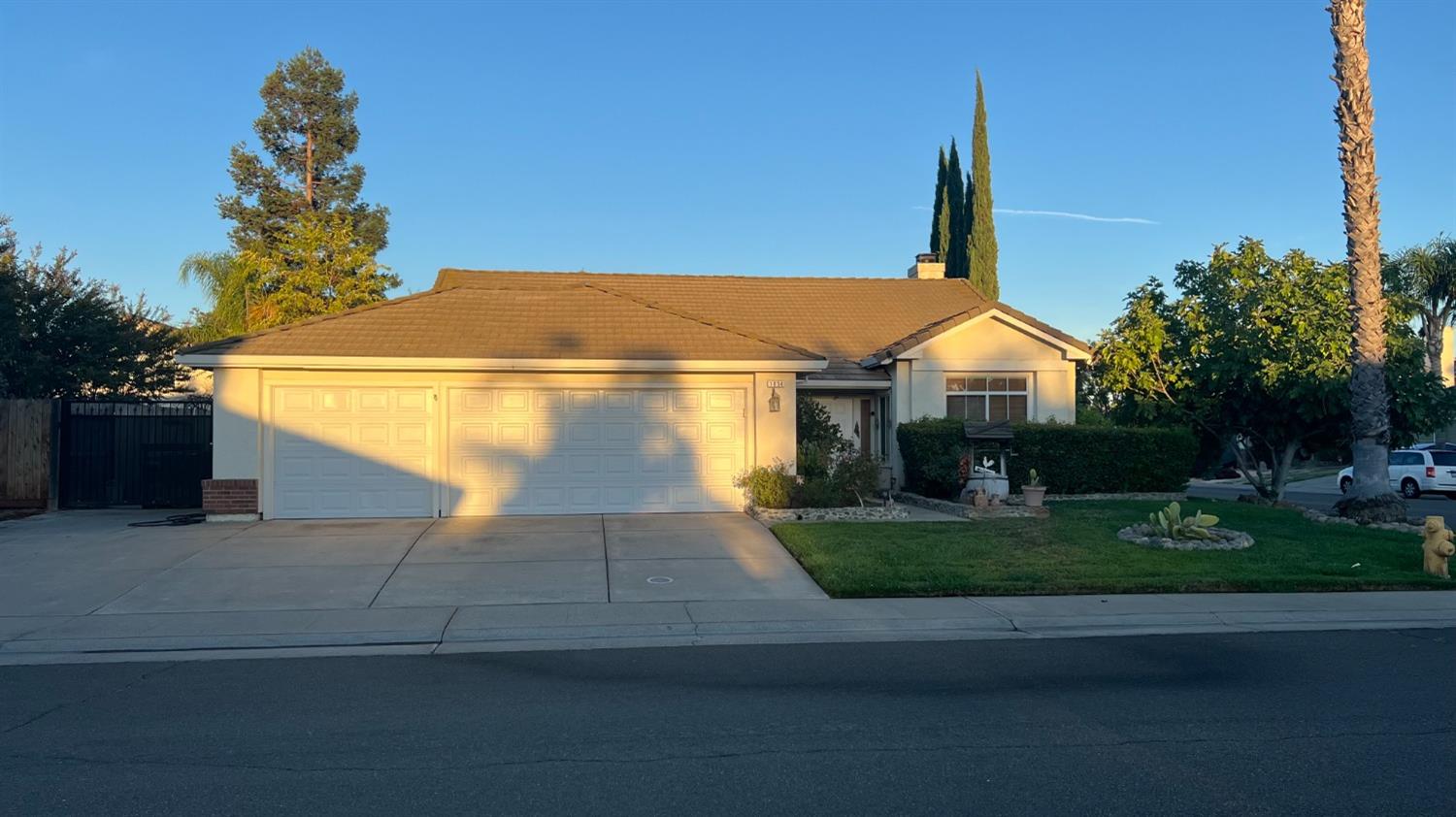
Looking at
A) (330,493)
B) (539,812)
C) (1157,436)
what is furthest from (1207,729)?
(1157,436)

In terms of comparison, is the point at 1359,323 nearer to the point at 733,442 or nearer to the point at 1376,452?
the point at 1376,452

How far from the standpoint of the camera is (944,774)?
5707 mm

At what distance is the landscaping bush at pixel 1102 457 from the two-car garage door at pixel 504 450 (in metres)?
5.90

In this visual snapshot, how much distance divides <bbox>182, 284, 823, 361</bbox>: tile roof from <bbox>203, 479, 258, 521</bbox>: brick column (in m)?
1.94

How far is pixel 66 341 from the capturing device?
23.1 meters

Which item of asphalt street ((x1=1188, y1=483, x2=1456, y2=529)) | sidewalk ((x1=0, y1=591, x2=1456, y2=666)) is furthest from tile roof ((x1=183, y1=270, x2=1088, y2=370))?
asphalt street ((x1=1188, y1=483, x2=1456, y2=529))

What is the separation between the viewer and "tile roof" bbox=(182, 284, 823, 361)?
54.1ft

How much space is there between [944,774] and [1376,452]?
13.8 meters

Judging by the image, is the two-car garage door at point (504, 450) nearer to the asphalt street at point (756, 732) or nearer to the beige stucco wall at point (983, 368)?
the beige stucco wall at point (983, 368)

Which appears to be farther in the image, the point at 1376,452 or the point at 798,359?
the point at 798,359

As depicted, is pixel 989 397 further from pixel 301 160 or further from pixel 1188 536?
pixel 301 160

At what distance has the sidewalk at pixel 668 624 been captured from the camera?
916 centimetres

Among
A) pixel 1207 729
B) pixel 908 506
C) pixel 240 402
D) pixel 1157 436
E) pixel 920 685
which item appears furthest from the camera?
pixel 1157 436

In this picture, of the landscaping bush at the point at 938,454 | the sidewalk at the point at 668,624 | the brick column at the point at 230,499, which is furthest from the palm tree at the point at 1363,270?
the brick column at the point at 230,499
